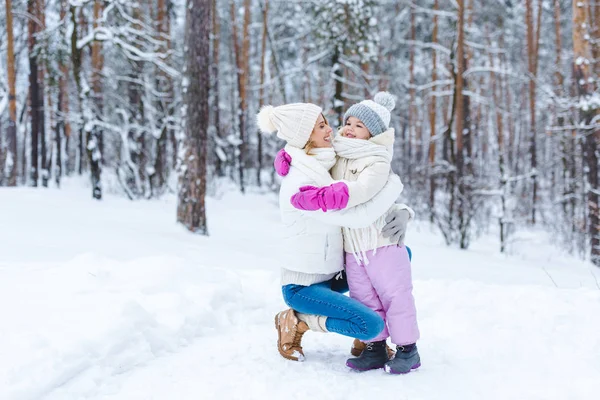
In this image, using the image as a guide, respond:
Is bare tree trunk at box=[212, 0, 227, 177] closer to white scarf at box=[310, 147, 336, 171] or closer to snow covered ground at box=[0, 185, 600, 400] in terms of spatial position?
snow covered ground at box=[0, 185, 600, 400]

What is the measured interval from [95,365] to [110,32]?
10.5 meters

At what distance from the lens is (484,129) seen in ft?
101

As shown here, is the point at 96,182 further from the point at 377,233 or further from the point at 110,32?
the point at 377,233

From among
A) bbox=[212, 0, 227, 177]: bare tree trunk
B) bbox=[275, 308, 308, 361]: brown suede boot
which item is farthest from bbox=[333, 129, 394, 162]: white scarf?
bbox=[212, 0, 227, 177]: bare tree trunk

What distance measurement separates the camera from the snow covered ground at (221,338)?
2670mm

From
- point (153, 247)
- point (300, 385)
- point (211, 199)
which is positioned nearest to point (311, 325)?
point (300, 385)

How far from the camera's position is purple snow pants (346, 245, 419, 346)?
303 cm

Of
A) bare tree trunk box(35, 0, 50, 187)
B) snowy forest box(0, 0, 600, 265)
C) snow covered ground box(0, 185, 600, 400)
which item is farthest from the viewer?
bare tree trunk box(35, 0, 50, 187)

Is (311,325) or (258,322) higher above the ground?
(311,325)

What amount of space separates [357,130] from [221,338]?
5.78 ft

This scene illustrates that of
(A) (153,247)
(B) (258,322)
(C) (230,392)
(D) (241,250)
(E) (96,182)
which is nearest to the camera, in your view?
→ (C) (230,392)

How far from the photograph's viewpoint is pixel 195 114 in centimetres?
823

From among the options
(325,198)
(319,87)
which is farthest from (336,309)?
(319,87)

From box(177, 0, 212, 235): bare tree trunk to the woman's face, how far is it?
5.32 meters
